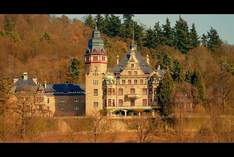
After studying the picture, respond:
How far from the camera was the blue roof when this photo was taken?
37.5 feet

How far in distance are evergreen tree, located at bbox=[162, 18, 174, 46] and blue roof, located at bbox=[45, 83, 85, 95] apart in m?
3.06

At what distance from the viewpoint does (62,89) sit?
38.2 ft

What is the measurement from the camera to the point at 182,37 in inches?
551

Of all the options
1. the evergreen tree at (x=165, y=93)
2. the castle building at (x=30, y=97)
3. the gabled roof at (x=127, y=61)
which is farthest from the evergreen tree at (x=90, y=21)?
the evergreen tree at (x=165, y=93)

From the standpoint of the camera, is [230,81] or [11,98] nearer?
[11,98]

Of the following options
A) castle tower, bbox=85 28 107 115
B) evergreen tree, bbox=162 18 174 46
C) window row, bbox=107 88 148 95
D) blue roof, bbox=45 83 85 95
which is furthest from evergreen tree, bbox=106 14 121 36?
window row, bbox=107 88 148 95

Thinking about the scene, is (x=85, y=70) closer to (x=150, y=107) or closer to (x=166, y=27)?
(x=150, y=107)

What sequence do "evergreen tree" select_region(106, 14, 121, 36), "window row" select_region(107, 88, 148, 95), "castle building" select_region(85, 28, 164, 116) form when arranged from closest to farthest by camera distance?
1. "castle building" select_region(85, 28, 164, 116)
2. "window row" select_region(107, 88, 148, 95)
3. "evergreen tree" select_region(106, 14, 121, 36)

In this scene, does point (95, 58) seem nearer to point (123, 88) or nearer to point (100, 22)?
point (123, 88)

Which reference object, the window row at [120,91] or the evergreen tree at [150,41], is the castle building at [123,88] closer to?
the window row at [120,91]

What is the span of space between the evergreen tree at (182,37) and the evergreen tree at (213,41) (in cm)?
60

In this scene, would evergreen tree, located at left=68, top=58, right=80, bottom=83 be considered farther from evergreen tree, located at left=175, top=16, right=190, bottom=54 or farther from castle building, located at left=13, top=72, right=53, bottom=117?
evergreen tree, located at left=175, top=16, right=190, bottom=54
